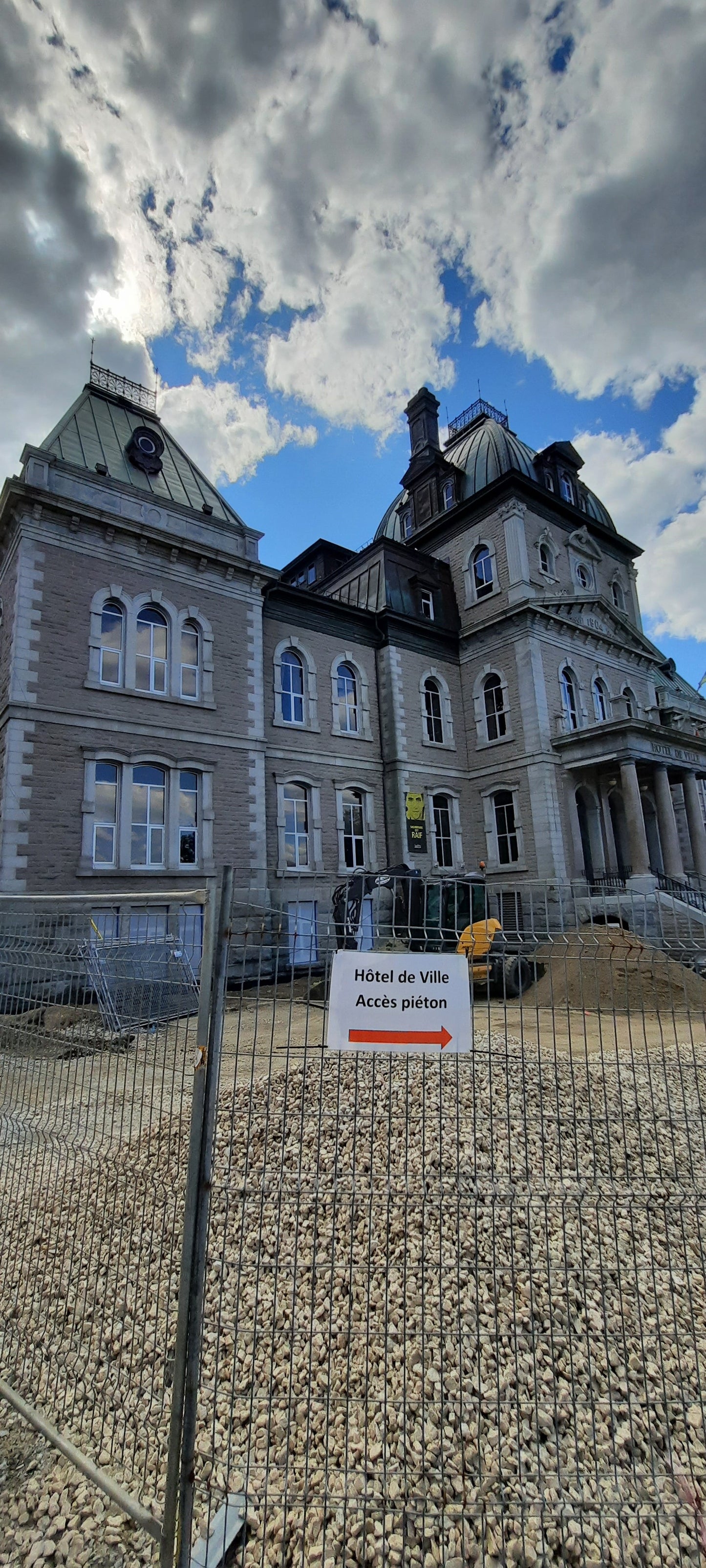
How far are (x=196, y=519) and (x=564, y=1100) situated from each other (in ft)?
54.8

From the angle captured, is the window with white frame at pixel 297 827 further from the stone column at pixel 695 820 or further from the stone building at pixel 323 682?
the stone column at pixel 695 820

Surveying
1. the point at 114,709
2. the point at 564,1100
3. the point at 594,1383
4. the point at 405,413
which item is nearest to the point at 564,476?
the point at 405,413

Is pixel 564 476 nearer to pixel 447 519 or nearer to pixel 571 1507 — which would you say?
pixel 447 519

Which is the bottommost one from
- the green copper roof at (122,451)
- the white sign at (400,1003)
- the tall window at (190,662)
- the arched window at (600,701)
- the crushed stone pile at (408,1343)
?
the crushed stone pile at (408,1343)

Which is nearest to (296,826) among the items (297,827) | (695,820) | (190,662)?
(297,827)

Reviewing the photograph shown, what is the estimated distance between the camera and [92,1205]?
479 cm

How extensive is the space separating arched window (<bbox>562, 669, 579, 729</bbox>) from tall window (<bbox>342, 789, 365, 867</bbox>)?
8274 mm

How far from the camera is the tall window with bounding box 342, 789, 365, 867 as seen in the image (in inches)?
826

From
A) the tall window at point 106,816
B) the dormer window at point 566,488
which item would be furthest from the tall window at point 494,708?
the tall window at point 106,816

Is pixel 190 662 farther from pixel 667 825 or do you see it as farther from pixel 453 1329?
pixel 453 1329

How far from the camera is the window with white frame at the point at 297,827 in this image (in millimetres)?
19188

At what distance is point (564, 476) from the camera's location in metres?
28.9

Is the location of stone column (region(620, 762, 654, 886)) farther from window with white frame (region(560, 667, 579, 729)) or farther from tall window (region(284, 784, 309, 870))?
tall window (region(284, 784, 309, 870))

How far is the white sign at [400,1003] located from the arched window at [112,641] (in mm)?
14333
